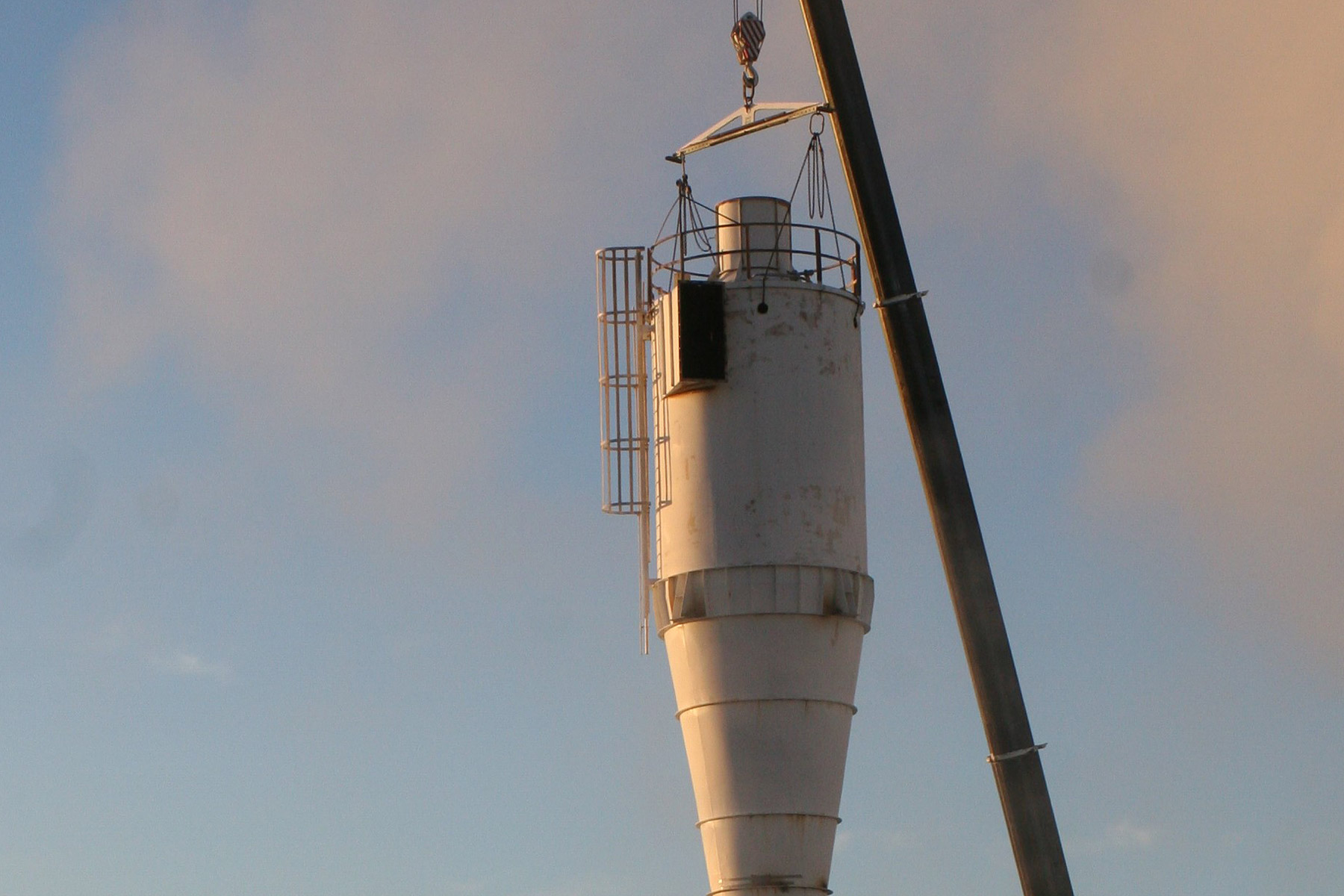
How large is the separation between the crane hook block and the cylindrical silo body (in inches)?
175

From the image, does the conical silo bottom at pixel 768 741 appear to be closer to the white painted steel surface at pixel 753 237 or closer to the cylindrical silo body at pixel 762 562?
the cylindrical silo body at pixel 762 562

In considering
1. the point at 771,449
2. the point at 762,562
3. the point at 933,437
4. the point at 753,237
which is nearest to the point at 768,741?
the point at 762,562

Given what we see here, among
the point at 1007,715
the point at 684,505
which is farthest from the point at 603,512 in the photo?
the point at 1007,715

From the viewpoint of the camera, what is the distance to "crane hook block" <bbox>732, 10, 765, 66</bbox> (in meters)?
46.7

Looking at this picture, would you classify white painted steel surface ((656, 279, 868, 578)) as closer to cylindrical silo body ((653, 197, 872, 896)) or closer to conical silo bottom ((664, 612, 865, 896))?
cylindrical silo body ((653, 197, 872, 896))

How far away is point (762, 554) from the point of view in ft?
142

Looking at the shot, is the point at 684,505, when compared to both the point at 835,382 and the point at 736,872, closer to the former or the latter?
the point at 835,382

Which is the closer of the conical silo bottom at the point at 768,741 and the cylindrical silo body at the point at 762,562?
the conical silo bottom at the point at 768,741

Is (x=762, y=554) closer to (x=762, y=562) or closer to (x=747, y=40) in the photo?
(x=762, y=562)

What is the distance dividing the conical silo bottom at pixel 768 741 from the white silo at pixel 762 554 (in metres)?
0.03

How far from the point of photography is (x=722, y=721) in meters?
43.0

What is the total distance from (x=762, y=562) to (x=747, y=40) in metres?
10.3

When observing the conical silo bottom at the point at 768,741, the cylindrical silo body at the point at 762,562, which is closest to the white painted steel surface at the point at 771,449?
the cylindrical silo body at the point at 762,562

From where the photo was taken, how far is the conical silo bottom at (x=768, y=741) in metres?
42.4
